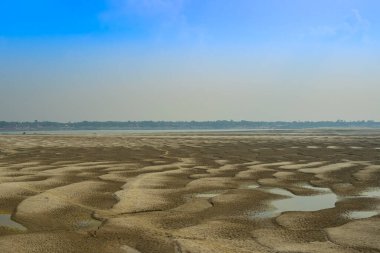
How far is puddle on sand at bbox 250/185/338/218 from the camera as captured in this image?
7.74 metres

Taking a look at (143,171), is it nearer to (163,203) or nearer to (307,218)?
(163,203)

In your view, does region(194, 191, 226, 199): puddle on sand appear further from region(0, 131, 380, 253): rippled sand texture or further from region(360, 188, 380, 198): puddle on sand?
region(360, 188, 380, 198): puddle on sand

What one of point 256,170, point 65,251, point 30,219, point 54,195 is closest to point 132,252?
point 65,251

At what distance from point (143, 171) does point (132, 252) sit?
28.3 feet

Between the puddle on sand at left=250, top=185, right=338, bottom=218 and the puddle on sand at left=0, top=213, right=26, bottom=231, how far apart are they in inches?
145

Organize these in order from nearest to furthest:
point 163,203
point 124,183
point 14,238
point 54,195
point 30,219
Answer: point 14,238 < point 30,219 < point 163,203 < point 54,195 < point 124,183

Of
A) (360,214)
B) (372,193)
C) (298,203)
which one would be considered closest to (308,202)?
(298,203)

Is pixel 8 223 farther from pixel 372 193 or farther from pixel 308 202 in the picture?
pixel 372 193

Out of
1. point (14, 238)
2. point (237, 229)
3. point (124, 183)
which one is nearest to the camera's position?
point (14, 238)

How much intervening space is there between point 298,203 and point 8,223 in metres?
5.25

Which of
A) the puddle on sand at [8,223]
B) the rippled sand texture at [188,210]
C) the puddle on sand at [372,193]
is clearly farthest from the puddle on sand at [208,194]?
the puddle on sand at [8,223]

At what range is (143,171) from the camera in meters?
13.8

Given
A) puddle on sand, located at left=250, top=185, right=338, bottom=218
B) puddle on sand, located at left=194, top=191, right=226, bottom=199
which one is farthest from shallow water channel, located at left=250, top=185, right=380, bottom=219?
puddle on sand, located at left=194, top=191, right=226, bottom=199

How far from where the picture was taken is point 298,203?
28.3 feet
